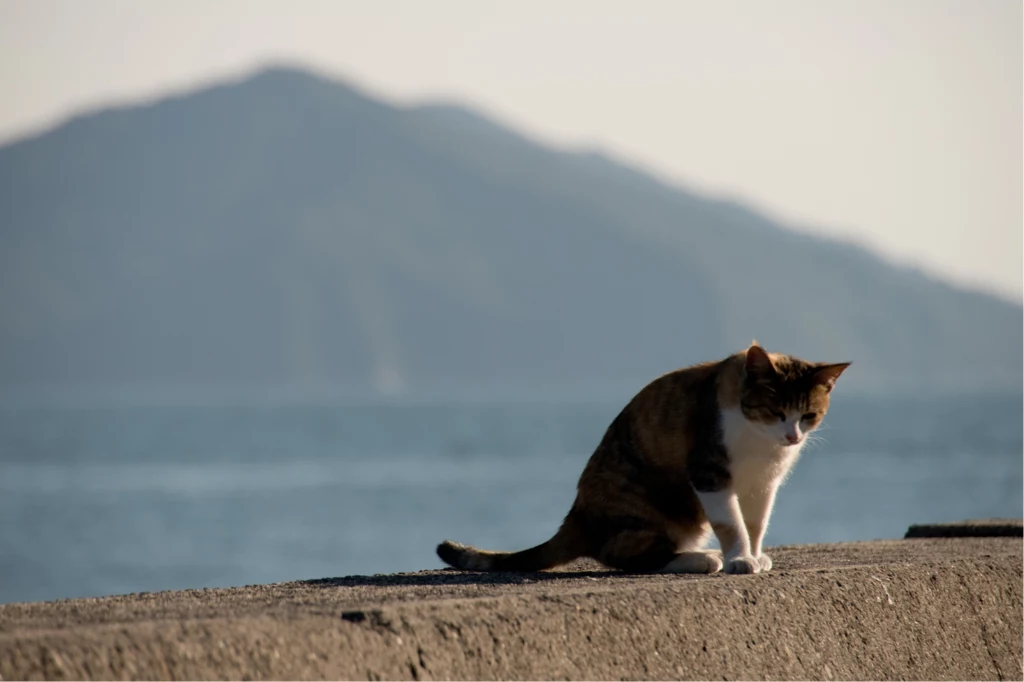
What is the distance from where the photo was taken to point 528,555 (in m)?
4.59

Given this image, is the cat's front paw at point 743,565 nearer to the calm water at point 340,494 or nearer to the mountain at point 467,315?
the calm water at point 340,494

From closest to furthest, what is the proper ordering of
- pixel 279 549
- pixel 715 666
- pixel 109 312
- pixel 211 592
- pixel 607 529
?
pixel 715 666 < pixel 211 592 < pixel 607 529 < pixel 279 549 < pixel 109 312

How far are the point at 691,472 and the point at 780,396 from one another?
41 cm

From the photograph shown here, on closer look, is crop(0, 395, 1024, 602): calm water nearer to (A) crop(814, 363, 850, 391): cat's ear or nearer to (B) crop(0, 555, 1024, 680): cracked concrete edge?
(A) crop(814, 363, 850, 391): cat's ear

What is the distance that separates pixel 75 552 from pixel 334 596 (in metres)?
30.0

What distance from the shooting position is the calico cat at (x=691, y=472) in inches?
180

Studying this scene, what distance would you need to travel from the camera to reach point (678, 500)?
4.71 meters

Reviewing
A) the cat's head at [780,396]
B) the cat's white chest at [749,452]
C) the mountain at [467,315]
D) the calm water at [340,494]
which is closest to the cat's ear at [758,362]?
the cat's head at [780,396]

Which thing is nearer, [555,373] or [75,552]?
[75,552]

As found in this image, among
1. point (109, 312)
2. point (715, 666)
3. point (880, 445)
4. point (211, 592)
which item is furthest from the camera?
point (109, 312)

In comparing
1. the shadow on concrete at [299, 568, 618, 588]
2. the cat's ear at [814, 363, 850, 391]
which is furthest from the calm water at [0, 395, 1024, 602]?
the shadow on concrete at [299, 568, 618, 588]

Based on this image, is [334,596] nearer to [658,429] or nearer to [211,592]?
[211,592]

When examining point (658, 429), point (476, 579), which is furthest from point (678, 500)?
point (476, 579)

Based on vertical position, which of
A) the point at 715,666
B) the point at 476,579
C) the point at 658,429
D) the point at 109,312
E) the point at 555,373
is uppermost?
the point at 109,312
